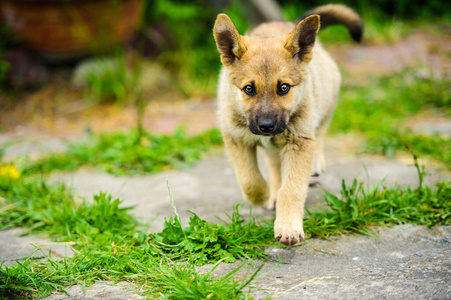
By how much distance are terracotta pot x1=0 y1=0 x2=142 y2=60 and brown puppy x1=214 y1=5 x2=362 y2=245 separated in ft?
12.3

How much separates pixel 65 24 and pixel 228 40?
14.1ft

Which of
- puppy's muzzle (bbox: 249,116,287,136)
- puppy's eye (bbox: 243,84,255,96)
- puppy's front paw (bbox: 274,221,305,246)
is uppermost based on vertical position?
puppy's eye (bbox: 243,84,255,96)

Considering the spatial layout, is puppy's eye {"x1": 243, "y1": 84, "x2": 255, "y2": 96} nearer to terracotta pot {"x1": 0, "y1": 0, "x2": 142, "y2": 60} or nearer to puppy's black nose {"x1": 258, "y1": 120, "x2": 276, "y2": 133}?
puppy's black nose {"x1": 258, "y1": 120, "x2": 276, "y2": 133}

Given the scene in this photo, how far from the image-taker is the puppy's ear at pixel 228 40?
3.24 metres

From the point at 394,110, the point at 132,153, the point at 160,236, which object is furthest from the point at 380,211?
the point at 394,110

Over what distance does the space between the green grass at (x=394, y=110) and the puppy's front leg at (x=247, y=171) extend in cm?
169

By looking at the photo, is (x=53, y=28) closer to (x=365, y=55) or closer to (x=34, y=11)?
(x=34, y=11)

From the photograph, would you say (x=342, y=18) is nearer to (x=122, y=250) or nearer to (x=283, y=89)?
(x=283, y=89)

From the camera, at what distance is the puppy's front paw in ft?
9.38

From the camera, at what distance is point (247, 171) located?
11.2ft

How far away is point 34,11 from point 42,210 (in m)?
4.10

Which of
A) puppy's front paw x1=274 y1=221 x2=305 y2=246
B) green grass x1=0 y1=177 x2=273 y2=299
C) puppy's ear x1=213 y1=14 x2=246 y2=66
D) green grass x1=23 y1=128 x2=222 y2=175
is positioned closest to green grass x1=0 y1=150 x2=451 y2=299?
green grass x1=0 y1=177 x2=273 y2=299

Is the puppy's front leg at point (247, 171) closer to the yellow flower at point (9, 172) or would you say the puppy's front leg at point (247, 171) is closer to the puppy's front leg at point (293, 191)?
the puppy's front leg at point (293, 191)

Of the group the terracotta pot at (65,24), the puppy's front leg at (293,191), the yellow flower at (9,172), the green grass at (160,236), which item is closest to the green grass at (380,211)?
the green grass at (160,236)
